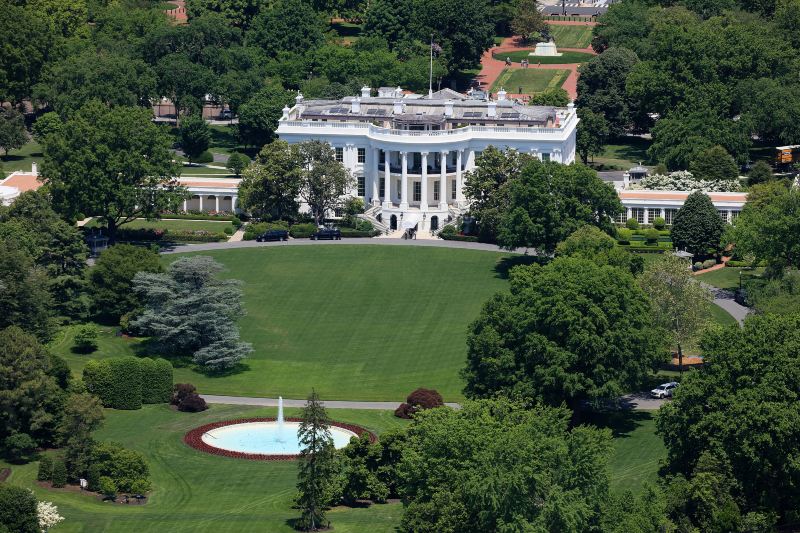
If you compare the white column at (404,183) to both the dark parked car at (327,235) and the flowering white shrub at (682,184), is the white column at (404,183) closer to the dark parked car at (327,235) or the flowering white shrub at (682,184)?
the dark parked car at (327,235)

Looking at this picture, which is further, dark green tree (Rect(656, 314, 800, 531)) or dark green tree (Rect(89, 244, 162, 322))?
dark green tree (Rect(89, 244, 162, 322))

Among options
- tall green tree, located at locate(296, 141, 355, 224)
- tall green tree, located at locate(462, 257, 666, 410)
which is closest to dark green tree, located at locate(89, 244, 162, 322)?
tall green tree, located at locate(296, 141, 355, 224)

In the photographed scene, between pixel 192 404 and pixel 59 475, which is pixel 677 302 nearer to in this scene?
pixel 192 404

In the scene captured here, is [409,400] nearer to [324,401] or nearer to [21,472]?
[324,401]

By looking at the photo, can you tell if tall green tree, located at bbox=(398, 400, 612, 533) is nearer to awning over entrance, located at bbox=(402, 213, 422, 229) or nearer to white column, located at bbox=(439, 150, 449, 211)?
awning over entrance, located at bbox=(402, 213, 422, 229)

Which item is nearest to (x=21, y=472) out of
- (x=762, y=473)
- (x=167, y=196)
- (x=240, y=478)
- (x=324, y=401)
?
(x=240, y=478)

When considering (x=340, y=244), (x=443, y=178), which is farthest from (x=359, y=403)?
(x=443, y=178)

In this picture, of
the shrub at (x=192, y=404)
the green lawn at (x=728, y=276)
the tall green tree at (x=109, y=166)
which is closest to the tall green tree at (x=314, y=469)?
the shrub at (x=192, y=404)
